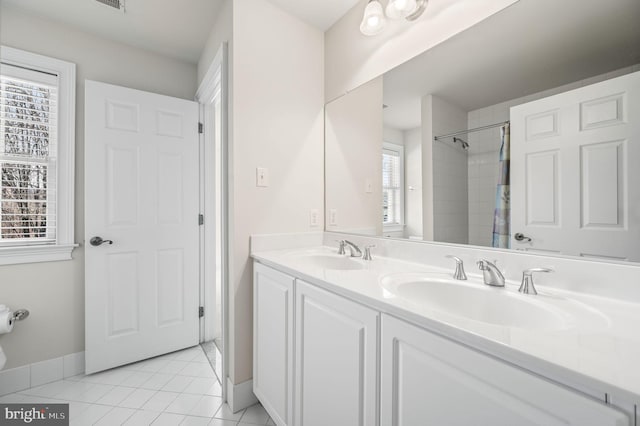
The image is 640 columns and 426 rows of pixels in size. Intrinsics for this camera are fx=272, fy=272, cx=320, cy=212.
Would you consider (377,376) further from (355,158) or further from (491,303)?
(355,158)

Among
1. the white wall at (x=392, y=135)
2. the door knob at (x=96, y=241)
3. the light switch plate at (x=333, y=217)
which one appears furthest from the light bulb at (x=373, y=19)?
the door knob at (x=96, y=241)

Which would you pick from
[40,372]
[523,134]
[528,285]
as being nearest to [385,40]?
[523,134]

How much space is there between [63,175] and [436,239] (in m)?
2.35

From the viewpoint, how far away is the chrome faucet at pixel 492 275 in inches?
35.7

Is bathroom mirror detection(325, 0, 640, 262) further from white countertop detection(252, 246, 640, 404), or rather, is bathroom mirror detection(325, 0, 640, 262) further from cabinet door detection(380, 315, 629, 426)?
cabinet door detection(380, 315, 629, 426)

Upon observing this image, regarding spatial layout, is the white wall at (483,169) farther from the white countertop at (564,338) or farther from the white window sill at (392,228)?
the white window sill at (392,228)

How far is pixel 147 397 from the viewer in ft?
5.32

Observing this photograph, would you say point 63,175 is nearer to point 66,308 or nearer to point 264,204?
point 66,308

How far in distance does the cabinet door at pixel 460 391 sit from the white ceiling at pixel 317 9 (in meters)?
1.79

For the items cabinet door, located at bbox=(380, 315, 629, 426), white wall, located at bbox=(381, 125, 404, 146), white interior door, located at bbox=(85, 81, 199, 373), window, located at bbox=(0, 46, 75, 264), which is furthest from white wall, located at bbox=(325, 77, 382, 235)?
window, located at bbox=(0, 46, 75, 264)

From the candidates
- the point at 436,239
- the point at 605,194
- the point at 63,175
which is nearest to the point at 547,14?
the point at 605,194

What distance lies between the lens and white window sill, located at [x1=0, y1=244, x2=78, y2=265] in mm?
1672

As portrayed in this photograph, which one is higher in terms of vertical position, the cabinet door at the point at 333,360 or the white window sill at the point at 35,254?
the white window sill at the point at 35,254

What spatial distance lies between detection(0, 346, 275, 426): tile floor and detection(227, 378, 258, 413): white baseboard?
0.03 metres
